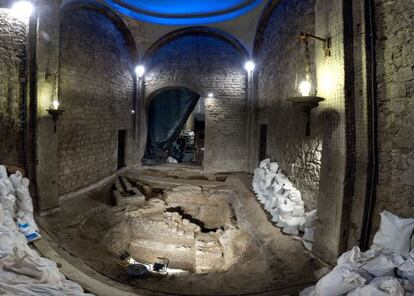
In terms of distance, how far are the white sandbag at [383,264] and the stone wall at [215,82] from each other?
24.6 ft

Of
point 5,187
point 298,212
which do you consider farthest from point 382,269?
point 5,187

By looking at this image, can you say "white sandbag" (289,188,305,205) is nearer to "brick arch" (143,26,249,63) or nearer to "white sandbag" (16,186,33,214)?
"white sandbag" (16,186,33,214)

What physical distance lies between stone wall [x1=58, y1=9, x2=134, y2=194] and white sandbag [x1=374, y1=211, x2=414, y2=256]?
21.3 ft

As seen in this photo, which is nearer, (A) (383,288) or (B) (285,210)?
(A) (383,288)

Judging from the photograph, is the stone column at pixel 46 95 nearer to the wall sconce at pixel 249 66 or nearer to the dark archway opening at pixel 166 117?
the wall sconce at pixel 249 66

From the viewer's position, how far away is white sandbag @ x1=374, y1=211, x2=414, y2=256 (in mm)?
3081

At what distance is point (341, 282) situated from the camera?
2.80 m

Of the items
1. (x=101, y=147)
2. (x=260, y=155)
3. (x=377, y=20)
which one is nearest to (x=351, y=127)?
(x=377, y=20)

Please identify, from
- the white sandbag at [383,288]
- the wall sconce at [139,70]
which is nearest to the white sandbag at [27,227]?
the white sandbag at [383,288]

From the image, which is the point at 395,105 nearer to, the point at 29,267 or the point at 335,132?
the point at 335,132

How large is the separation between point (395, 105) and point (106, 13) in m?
8.06

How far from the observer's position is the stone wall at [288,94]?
5605 millimetres

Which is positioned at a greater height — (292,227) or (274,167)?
(274,167)

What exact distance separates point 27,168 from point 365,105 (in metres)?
6.24
